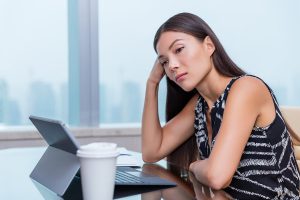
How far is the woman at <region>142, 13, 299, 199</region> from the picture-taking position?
1094 mm

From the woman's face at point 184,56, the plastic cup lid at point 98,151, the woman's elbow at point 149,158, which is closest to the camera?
the plastic cup lid at point 98,151

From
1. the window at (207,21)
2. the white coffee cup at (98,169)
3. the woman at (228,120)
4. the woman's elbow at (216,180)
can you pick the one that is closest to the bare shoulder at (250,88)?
→ the woman at (228,120)

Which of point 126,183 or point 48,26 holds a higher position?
point 48,26

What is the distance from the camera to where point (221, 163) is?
1.05m

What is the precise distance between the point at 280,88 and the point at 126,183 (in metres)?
2.01

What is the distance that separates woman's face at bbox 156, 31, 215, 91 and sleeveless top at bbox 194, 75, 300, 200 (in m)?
0.11

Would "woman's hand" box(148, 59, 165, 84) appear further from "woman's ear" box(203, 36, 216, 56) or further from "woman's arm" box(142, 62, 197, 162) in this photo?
"woman's ear" box(203, 36, 216, 56)

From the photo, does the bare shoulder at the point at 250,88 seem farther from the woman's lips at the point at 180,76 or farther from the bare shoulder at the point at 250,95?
the woman's lips at the point at 180,76

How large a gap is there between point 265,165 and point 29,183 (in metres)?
0.67

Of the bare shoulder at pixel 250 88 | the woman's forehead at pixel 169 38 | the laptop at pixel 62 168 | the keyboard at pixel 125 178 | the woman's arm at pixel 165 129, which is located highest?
the woman's forehead at pixel 169 38

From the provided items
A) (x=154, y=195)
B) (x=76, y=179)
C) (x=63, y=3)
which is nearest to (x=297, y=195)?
(x=154, y=195)

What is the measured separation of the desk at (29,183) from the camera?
2.80 ft

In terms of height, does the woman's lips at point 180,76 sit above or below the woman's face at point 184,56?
below

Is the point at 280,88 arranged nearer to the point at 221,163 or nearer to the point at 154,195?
the point at 221,163
